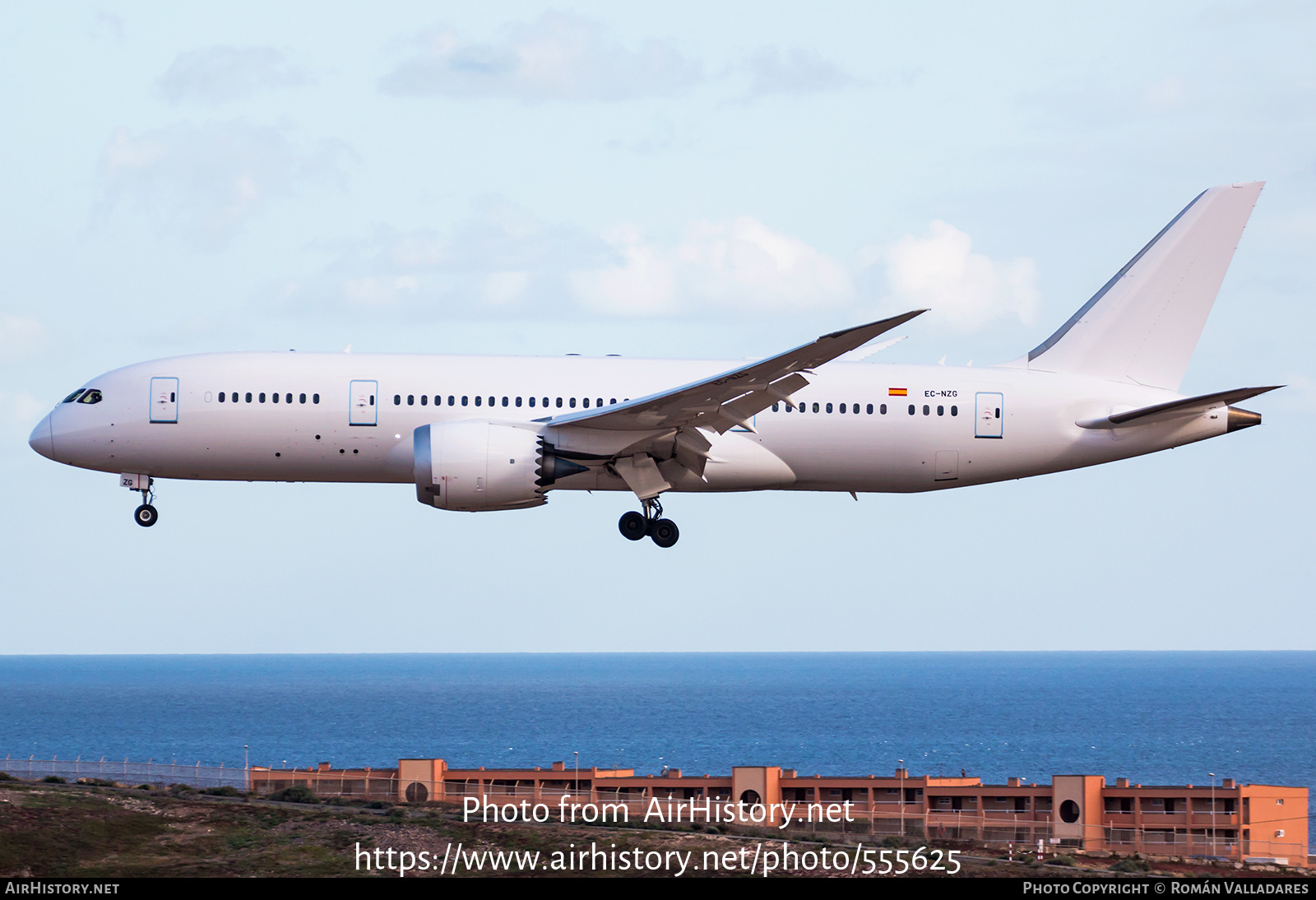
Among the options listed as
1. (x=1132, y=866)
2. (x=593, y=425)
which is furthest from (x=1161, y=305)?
(x=1132, y=866)

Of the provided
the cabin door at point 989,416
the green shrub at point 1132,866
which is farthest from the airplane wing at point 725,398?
the green shrub at point 1132,866

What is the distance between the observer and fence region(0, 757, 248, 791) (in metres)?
47.0

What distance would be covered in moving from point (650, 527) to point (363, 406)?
24.0 feet

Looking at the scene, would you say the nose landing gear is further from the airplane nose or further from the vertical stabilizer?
the vertical stabilizer

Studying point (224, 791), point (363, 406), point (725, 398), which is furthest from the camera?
point (224, 791)

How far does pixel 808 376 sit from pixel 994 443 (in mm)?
5062

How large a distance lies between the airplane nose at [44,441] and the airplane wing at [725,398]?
12189mm

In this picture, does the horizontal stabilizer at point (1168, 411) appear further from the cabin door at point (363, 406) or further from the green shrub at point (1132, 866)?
the green shrub at point (1132, 866)

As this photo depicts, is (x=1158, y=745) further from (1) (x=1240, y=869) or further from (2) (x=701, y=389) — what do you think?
(2) (x=701, y=389)

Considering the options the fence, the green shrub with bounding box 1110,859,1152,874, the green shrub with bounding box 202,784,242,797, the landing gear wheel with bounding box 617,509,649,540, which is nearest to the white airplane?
the landing gear wheel with bounding box 617,509,649,540

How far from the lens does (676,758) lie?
146m

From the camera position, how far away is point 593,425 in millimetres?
29969

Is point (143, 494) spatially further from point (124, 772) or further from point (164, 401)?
point (124, 772)
